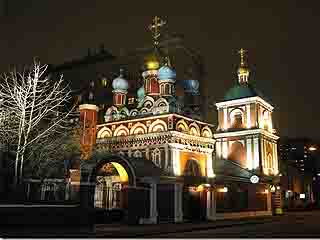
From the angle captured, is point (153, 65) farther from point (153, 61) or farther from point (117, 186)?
point (117, 186)

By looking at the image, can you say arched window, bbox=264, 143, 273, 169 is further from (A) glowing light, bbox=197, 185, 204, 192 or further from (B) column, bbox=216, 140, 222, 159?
(A) glowing light, bbox=197, 185, 204, 192

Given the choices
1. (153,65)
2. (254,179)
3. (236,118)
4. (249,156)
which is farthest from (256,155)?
(153,65)

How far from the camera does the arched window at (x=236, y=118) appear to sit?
24998mm

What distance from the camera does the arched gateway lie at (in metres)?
14.5

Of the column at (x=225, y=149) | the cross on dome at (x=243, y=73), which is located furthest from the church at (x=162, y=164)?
the cross on dome at (x=243, y=73)

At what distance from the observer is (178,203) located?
653 inches

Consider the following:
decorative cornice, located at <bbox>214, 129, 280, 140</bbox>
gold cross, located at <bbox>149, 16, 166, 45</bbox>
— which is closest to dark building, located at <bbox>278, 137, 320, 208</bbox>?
decorative cornice, located at <bbox>214, 129, 280, 140</bbox>

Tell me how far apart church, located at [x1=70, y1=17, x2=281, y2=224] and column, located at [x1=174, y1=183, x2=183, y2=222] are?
0.04 meters

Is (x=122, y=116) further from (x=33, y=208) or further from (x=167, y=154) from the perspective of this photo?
(x=33, y=208)

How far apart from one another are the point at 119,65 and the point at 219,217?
16.9 meters

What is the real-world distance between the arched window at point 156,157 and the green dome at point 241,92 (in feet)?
30.5

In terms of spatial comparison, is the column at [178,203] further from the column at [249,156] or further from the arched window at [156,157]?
the column at [249,156]

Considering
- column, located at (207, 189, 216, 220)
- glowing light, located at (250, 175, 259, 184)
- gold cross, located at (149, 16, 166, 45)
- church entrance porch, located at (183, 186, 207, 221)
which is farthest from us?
glowing light, located at (250, 175, 259, 184)

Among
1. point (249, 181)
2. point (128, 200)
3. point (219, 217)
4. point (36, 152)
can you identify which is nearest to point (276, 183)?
point (249, 181)
